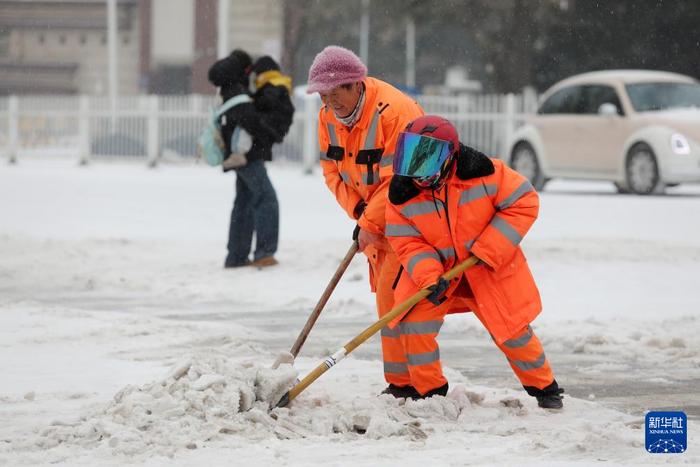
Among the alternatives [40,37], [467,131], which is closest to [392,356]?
[467,131]

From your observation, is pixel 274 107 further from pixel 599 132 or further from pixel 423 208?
pixel 599 132

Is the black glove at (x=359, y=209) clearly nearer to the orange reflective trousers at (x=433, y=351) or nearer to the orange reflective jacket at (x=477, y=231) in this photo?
the orange reflective jacket at (x=477, y=231)

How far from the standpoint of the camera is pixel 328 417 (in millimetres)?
5496

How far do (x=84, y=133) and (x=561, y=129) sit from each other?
13184mm

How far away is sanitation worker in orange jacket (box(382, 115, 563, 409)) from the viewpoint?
18.6 feet

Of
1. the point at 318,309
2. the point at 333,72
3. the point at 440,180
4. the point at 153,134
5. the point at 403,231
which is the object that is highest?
the point at 333,72

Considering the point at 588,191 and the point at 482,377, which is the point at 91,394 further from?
the point at 588,191

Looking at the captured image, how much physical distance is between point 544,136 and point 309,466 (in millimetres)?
16071

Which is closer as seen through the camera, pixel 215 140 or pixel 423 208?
pixel 423 208

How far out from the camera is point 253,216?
11.2 m

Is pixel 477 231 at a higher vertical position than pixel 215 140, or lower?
higher

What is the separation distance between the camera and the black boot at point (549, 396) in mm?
5809

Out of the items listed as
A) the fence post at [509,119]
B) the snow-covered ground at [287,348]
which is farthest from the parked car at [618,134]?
the fence post at [509,119]

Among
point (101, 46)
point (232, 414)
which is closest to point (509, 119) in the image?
point (232, 414)
